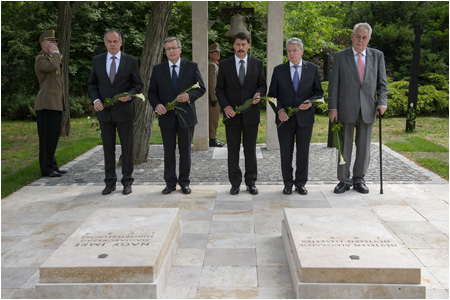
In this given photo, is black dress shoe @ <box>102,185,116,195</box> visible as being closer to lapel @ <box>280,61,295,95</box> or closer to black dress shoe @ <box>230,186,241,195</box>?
black dress shoe @ <box>230,186,241,195</box>

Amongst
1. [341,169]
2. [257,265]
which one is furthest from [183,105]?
[257,265]

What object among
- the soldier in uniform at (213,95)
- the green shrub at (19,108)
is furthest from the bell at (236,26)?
the green shrub at (19,108)

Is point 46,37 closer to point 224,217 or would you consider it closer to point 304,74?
point 304,74

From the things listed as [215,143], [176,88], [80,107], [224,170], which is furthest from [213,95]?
[80,107]

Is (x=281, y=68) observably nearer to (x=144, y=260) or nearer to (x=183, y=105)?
(x=183, y=105)

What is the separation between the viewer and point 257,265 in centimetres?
459

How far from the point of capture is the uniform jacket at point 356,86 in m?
6.93

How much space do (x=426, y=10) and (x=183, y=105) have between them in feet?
63.0

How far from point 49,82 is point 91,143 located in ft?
12.3

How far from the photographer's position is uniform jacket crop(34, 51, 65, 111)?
8.37 metres

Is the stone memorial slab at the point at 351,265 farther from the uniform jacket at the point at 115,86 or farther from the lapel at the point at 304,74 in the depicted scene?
the uniform jacket at the point at 115,86

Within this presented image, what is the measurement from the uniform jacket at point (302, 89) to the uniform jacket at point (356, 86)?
0.26 meters

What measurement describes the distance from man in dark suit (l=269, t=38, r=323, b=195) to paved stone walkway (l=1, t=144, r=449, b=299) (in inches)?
19.7

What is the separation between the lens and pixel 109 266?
3766 mm
